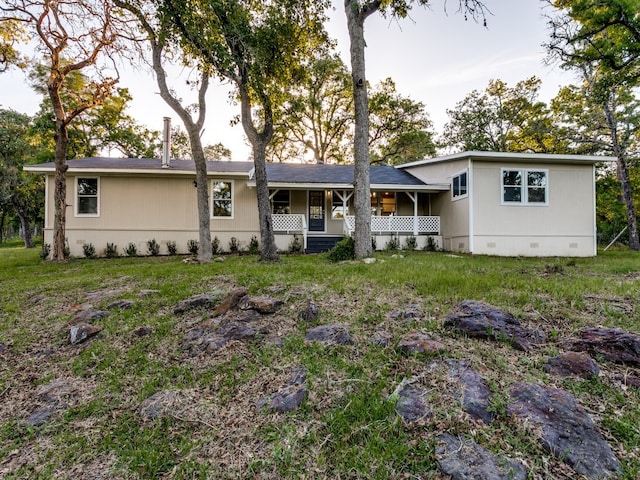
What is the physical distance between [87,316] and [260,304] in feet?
7.41

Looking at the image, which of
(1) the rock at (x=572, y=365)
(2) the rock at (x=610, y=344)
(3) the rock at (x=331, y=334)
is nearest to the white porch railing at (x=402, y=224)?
(3) the rock at (x=331, y=334)

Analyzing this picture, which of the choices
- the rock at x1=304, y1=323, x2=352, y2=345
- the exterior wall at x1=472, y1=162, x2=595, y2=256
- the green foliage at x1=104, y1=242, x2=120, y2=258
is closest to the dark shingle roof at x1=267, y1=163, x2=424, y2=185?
the exterior wall at x1=472, y1=162, x2=595, y2=256

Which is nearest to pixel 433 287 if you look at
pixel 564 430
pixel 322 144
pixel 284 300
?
pixel 284 300

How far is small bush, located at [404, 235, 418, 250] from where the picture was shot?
1280cm

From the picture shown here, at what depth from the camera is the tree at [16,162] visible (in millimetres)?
21141

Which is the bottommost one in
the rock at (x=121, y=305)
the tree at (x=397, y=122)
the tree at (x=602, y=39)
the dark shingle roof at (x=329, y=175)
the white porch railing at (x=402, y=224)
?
the rock at (x=121, y=305)

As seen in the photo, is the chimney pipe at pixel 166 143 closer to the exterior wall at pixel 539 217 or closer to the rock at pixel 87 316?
the rock at pixel 87 316

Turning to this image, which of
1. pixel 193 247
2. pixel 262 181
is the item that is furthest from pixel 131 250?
pixel 262 181

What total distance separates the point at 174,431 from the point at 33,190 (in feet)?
92.5

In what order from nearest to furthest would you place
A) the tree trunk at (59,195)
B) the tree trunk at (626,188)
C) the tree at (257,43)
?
the tree at (257,43)
the tree trunk at (59,195)
the tree trunk at (626,188)

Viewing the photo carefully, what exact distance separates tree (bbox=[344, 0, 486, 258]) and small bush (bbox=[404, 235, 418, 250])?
197 inches

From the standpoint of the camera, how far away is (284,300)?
4258 millimetres

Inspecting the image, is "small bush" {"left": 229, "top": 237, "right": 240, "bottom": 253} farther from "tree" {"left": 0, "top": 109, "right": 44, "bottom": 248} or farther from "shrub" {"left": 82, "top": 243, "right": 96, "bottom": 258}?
"tree" {"left": 0, "top": 109, "right": 44, "bottom": 248}

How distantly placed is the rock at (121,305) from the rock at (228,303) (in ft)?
4.51
